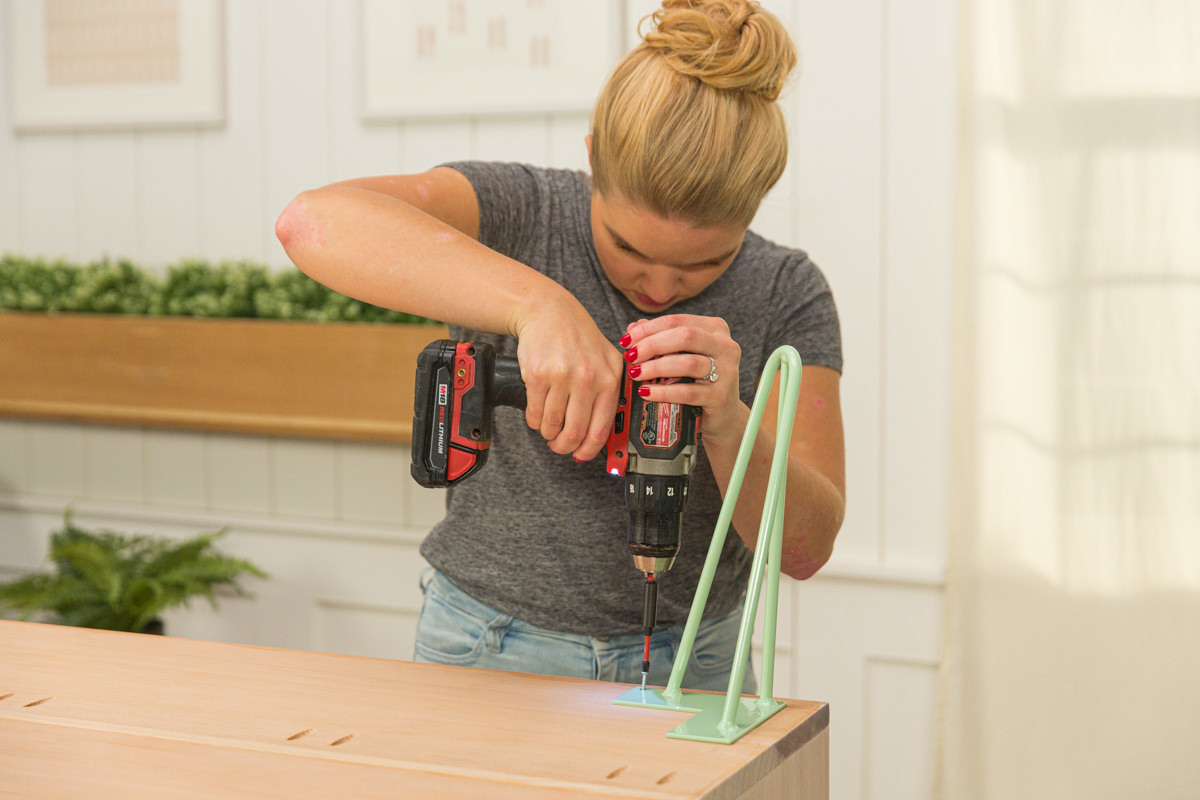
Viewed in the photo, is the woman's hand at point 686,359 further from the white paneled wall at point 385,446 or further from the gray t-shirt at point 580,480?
the white paneled wall at point 385,446

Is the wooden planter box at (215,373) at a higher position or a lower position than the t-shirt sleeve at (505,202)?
lower

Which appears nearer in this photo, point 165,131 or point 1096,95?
point 1096,95

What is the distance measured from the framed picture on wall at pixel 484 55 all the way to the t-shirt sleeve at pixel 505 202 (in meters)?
1.00

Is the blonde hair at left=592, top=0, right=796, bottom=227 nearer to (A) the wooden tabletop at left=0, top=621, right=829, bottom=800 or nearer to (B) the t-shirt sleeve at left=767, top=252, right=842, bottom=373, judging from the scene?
(B) the t-shirt sleeve at left=767, top=252, right=842, bottom=373

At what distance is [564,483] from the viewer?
127 centimetres

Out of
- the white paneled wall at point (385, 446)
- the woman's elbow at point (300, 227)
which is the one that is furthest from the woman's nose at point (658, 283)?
the white paneled wall at point (385, 446)

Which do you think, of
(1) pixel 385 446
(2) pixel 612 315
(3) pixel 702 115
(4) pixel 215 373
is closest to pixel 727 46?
(3) pixel 702 115

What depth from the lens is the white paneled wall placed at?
6.79ft

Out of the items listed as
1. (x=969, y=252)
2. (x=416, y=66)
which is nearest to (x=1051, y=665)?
(x=969, y=252)

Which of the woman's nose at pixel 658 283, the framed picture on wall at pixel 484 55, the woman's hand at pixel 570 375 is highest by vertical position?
the framed picture on wall at pixel 484 55

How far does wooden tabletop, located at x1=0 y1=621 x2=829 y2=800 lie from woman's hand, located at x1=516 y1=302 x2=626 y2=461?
0.24m

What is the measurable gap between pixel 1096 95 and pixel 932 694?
3.68ft

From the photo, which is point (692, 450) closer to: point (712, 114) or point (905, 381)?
point (712, 114)

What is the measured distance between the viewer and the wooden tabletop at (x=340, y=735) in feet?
2.59
